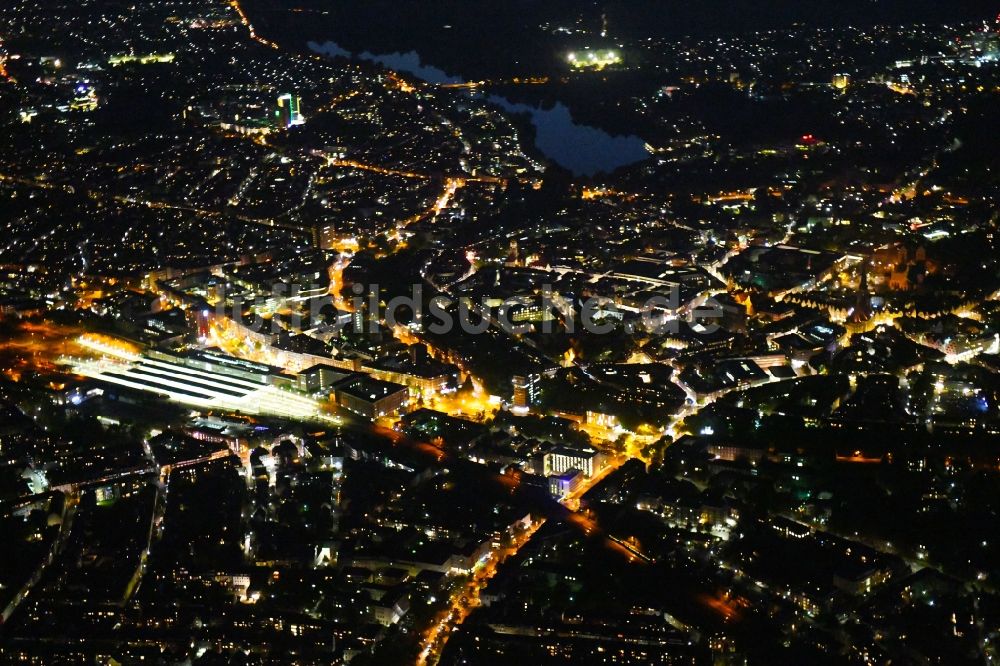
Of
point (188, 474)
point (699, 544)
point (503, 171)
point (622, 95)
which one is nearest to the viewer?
point (699, 544)

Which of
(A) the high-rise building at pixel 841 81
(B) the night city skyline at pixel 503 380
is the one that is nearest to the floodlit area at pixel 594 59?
(B) the night city skyline at pixel 503 380

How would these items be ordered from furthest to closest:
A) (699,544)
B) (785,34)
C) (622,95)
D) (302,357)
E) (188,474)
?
(785,34) → (622,95) → (302,357) → (188,474) → (699,544)

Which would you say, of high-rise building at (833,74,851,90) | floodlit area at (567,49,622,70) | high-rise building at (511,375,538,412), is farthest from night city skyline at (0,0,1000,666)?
floodlit area at (567,49,622,70)

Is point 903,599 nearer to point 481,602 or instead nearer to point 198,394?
point 481,602

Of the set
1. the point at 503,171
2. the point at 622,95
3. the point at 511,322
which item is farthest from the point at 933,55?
the point at 511,322

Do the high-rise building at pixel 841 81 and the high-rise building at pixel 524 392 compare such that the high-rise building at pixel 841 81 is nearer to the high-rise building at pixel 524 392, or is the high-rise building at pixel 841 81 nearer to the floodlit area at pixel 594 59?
the floodlit area at pixel 594 59

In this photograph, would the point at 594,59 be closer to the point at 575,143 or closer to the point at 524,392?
the point at 575,143
